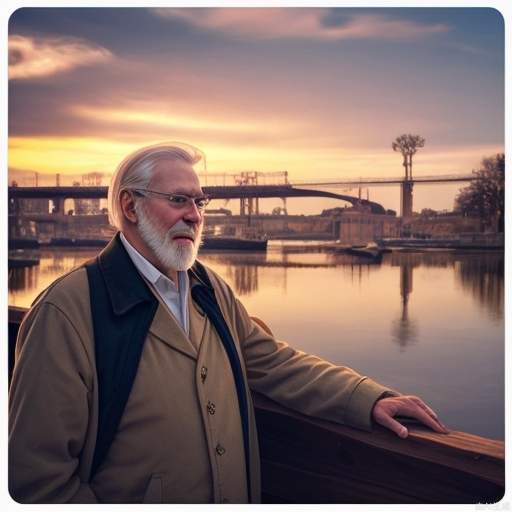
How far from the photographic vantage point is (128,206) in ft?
4.02

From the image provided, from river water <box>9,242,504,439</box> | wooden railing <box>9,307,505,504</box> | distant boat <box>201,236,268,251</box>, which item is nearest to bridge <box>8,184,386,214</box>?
wooden railing <box>9,307,505,504</box>

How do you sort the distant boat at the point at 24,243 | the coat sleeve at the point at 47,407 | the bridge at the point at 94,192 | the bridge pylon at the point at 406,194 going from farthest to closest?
the bridge pylon at the point at 406,194 → the distant boat at the point at 24,243 → the bridge at the point at 94,192 → the coat sleeve at the point at 47,407

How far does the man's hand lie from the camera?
1178 millimetres

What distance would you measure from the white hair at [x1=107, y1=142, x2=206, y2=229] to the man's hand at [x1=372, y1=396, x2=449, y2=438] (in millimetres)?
642

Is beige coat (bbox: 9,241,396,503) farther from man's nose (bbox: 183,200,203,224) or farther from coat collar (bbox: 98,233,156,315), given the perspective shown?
man's nose (bbox: 183,200,203,224)

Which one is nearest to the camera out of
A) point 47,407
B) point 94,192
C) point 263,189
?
point 47,407

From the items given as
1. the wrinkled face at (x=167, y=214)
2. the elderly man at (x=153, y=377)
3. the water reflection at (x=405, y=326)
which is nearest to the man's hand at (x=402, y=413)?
the elderly man at (x=153, y=377)

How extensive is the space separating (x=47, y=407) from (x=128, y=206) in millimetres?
435

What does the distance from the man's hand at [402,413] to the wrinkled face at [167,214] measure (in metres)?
0.50

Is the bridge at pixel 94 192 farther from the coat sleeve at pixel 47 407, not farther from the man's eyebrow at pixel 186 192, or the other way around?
the coat sleeve at pixel 47 407

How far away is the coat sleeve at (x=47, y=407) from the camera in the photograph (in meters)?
0.99

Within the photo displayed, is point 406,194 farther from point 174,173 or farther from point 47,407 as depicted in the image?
point 47,407

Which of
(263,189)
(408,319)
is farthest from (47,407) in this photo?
(408,319)

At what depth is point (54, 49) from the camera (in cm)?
217
